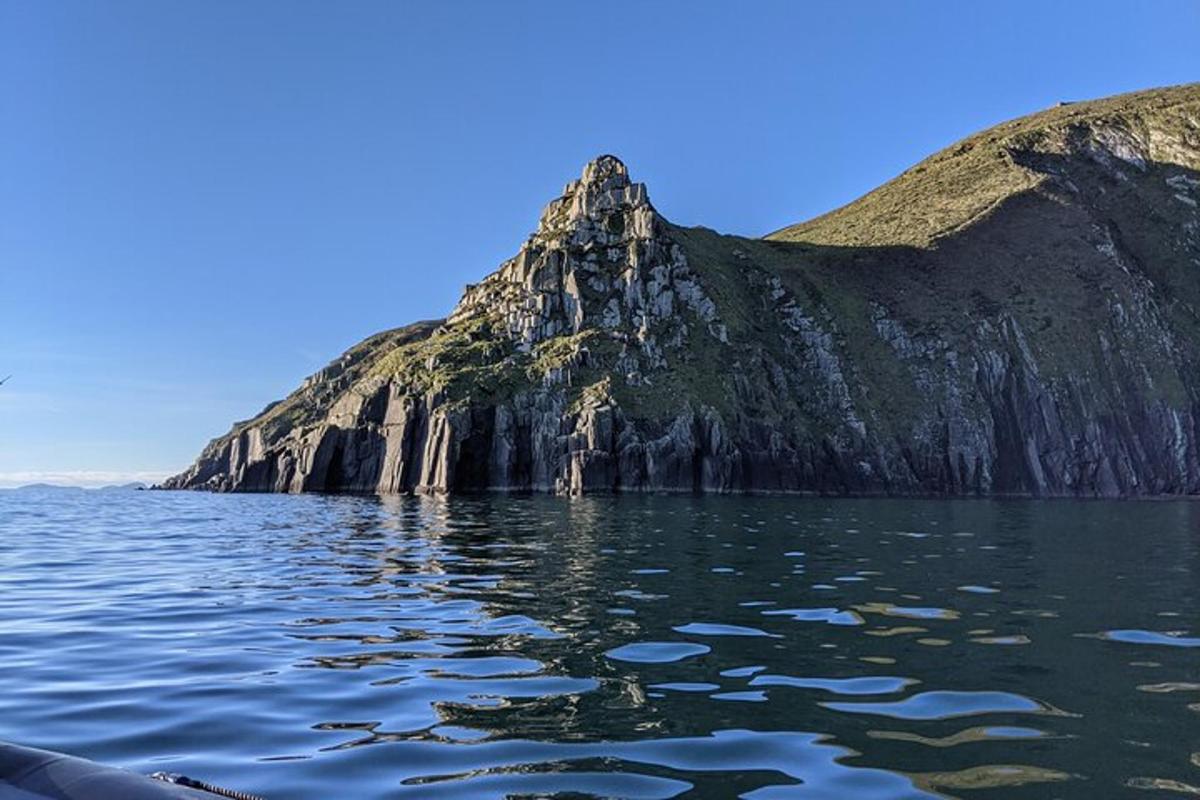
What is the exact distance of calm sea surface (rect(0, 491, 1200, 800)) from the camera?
31.0ft

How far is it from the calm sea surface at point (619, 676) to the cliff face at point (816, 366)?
106 metres

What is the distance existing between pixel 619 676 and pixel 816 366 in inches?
6562

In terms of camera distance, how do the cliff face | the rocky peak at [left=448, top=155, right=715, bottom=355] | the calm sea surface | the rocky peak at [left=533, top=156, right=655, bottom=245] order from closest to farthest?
the calm sea surface
the cliff face
the rocky peak at [left=448, top=155, right=715, bottom=355]
the rocky peak at [left=533, top=156, right=655, bottom=245]

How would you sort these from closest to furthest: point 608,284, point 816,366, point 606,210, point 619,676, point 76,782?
point 76,782, point 619,676, point 816,366, point 608,284, point 606,210

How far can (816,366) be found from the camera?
174500mm

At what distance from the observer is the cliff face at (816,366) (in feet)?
474

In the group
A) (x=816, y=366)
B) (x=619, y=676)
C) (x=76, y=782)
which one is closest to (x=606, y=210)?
(x=816, y=366)

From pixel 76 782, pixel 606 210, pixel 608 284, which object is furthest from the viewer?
pixel 606 210

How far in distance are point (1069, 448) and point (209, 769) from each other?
172567mm

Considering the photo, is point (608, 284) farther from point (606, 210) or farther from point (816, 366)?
point (816, 366)

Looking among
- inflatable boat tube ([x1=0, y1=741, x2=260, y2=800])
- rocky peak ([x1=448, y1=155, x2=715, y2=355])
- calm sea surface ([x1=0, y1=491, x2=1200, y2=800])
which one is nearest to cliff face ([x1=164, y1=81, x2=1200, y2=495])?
rocky peak ([x1=448, y1=155, x2=715, y2=355])

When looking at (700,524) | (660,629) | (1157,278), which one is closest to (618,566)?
(660,629)

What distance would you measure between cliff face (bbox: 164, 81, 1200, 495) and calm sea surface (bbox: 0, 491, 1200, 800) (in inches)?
4164

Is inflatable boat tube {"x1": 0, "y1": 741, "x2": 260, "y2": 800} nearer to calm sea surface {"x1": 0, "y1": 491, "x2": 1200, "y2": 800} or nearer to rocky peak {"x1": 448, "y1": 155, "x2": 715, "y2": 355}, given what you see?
calm sea surface {"x1": 0, "y1": 491, "x2": 1200, "y2": 800}
